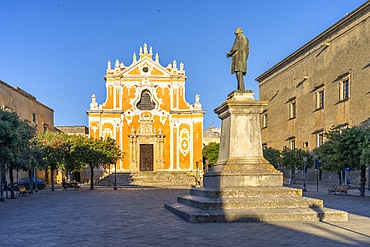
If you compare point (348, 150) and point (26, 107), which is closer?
point (348, 150)

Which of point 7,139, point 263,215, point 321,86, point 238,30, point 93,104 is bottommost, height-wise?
point 263,215

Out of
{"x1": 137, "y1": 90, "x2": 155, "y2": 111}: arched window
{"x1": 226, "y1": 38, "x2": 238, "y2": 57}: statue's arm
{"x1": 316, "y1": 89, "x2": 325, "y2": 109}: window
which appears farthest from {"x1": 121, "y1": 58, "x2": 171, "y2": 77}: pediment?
{"x1": 226, "y1": 38, "x2": 238, "y2": 57}: statue's arm

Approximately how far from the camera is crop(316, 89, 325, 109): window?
134 feet

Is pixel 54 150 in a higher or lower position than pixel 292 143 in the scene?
lower

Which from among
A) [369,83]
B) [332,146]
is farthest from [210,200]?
[369,83]

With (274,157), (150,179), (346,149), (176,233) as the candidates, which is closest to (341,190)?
(346,149)

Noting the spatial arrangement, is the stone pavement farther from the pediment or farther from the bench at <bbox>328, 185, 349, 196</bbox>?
the pediment

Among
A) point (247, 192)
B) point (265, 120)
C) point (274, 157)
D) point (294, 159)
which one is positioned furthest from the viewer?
point (265, 120)

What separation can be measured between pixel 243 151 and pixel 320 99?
30456mm

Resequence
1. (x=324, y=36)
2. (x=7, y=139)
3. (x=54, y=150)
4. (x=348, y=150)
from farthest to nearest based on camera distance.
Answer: (x=324, y=36) < (x=54, y=150) < (x=348, y=150) < (x=7, y=139)

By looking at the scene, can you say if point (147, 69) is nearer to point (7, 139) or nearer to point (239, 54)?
point (7, 139)

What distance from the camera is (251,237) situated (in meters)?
8.28

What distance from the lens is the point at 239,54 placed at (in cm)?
1412

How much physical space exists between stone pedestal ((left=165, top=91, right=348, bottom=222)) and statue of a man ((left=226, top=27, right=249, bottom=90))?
85 centimetres
